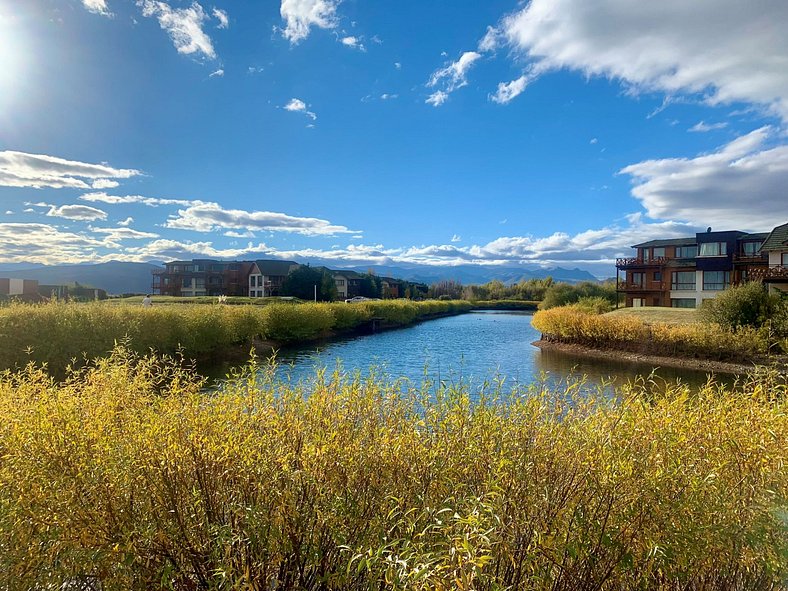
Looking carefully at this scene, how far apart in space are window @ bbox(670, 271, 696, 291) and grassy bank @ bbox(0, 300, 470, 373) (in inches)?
1421

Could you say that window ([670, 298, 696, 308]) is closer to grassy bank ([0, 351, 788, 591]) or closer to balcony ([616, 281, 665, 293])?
balcony ([616, 281, 665, 293])

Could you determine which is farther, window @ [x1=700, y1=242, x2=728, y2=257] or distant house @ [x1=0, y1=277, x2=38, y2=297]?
distant house @ [x1=0, y1=277, x2=38, y2=297]

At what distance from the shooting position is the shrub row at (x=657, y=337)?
82.9 feet

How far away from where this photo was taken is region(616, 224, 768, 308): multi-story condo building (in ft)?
136

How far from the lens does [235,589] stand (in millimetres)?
2602

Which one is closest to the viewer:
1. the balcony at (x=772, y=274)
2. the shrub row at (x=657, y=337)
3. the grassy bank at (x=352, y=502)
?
the grassy bank at (x=352, y=502)

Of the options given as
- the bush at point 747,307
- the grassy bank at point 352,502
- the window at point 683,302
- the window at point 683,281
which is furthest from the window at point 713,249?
the grassy bank at point 352,502

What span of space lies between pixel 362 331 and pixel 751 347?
35101mm

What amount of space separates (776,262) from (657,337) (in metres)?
17.0

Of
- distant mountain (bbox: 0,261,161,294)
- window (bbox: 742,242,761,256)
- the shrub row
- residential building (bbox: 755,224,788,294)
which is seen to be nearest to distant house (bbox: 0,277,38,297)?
the shrub row

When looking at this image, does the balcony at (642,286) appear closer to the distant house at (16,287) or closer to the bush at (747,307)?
the bush at (747,307)

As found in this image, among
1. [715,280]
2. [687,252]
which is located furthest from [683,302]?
[687,252]

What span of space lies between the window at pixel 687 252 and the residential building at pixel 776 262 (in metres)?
7.07

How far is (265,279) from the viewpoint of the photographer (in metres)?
77.9
